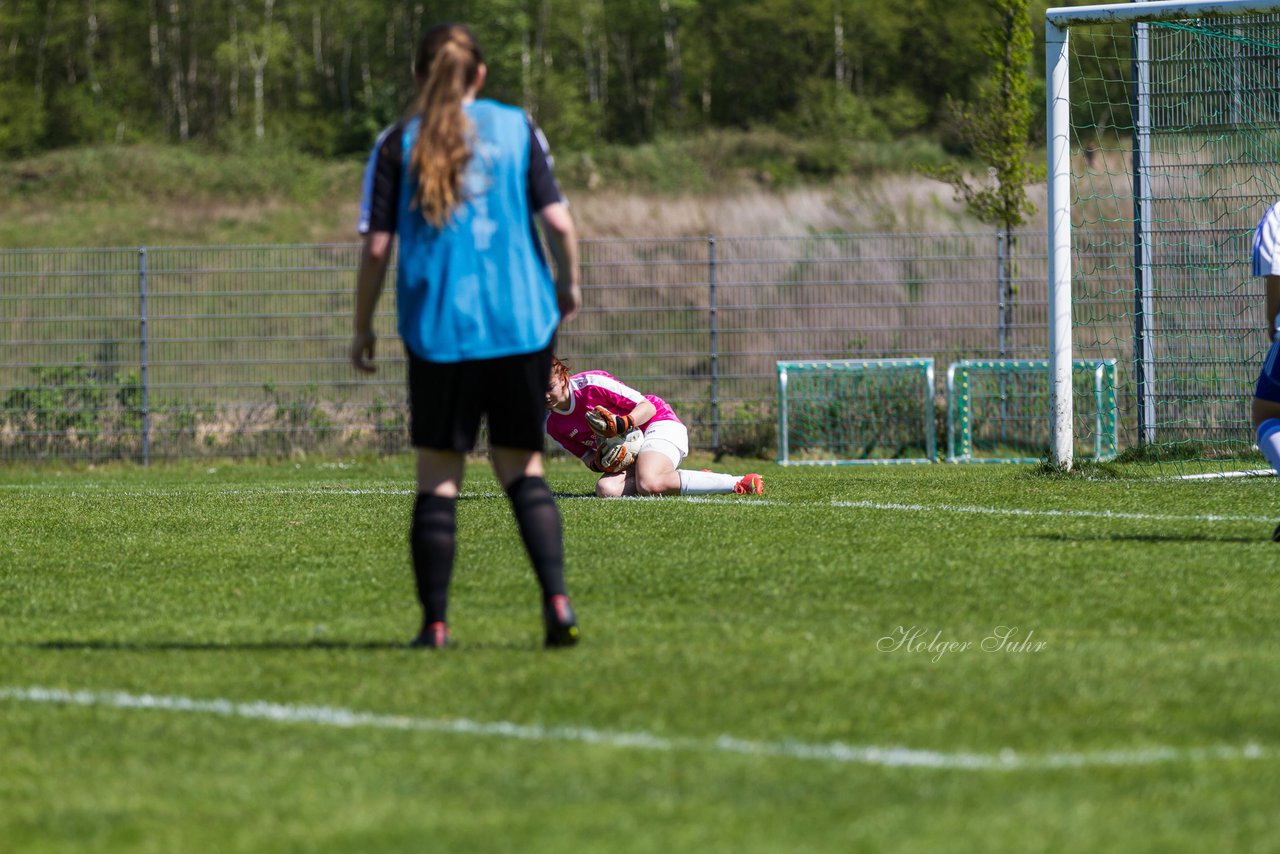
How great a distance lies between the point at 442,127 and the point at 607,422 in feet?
18.4

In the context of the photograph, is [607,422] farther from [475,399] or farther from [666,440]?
[475,399]

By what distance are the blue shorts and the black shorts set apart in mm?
3832

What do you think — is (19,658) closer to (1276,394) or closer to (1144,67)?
(1276,394)

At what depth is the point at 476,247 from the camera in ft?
15.9

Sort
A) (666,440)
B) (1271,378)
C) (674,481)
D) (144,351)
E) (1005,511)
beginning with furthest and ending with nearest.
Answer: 1. (144,351)
2. (666,440)
3. (674,481)
4. (1005,511)
5. (1271,378)

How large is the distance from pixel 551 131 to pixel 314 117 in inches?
452

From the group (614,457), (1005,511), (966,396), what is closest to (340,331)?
(966,396)

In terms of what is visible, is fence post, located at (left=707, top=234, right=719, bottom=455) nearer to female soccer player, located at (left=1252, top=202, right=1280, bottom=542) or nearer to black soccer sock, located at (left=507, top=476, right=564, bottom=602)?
female soccer player, located at (left=1252, top=202, right=1280, bottom=542)

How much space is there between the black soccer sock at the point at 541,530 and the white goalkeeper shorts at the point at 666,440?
5.59m

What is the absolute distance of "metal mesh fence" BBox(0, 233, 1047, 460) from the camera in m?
18.0

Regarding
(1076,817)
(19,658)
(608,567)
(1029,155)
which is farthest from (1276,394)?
(1029,155)

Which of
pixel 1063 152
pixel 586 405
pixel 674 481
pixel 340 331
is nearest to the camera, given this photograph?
pixel 586 405

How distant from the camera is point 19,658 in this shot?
508 centimetres

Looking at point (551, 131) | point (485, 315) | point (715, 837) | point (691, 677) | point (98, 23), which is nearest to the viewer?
point (715, 837)
